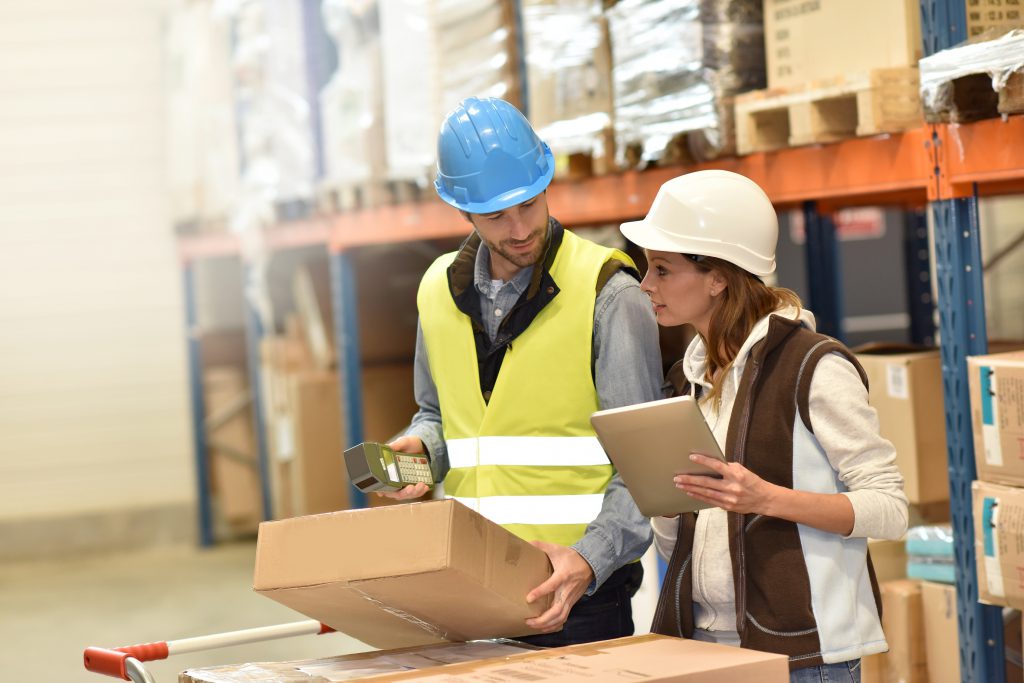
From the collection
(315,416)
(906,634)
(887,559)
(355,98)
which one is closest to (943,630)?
(906,634)

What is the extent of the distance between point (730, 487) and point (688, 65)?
236cm

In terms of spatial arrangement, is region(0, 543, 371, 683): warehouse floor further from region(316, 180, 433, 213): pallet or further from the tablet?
the tablet

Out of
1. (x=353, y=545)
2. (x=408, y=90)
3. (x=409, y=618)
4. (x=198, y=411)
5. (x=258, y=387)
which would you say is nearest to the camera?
(x=353, y=545)

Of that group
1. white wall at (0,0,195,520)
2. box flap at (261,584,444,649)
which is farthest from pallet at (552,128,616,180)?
white wall at (0,0,195,520)

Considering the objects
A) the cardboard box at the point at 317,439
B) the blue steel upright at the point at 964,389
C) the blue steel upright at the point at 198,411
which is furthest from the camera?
the blue steel upright at the point at 198,411

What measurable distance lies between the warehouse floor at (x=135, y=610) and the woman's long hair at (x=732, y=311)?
4717 millimetres

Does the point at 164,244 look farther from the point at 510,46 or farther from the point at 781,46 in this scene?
the point at 781,46

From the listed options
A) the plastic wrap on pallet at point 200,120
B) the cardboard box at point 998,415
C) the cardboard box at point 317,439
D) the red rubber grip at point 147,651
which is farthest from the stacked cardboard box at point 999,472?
the plastic wrap on pallet at point 200,120

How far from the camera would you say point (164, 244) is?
11172 mm

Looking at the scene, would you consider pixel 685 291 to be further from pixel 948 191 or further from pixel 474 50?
pixel 474 50

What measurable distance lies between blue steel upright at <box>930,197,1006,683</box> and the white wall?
8.58 metres

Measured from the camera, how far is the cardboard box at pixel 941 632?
13.5 ft

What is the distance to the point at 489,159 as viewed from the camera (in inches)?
109

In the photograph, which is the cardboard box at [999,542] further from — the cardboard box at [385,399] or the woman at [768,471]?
the cardboard box at [385,399]
